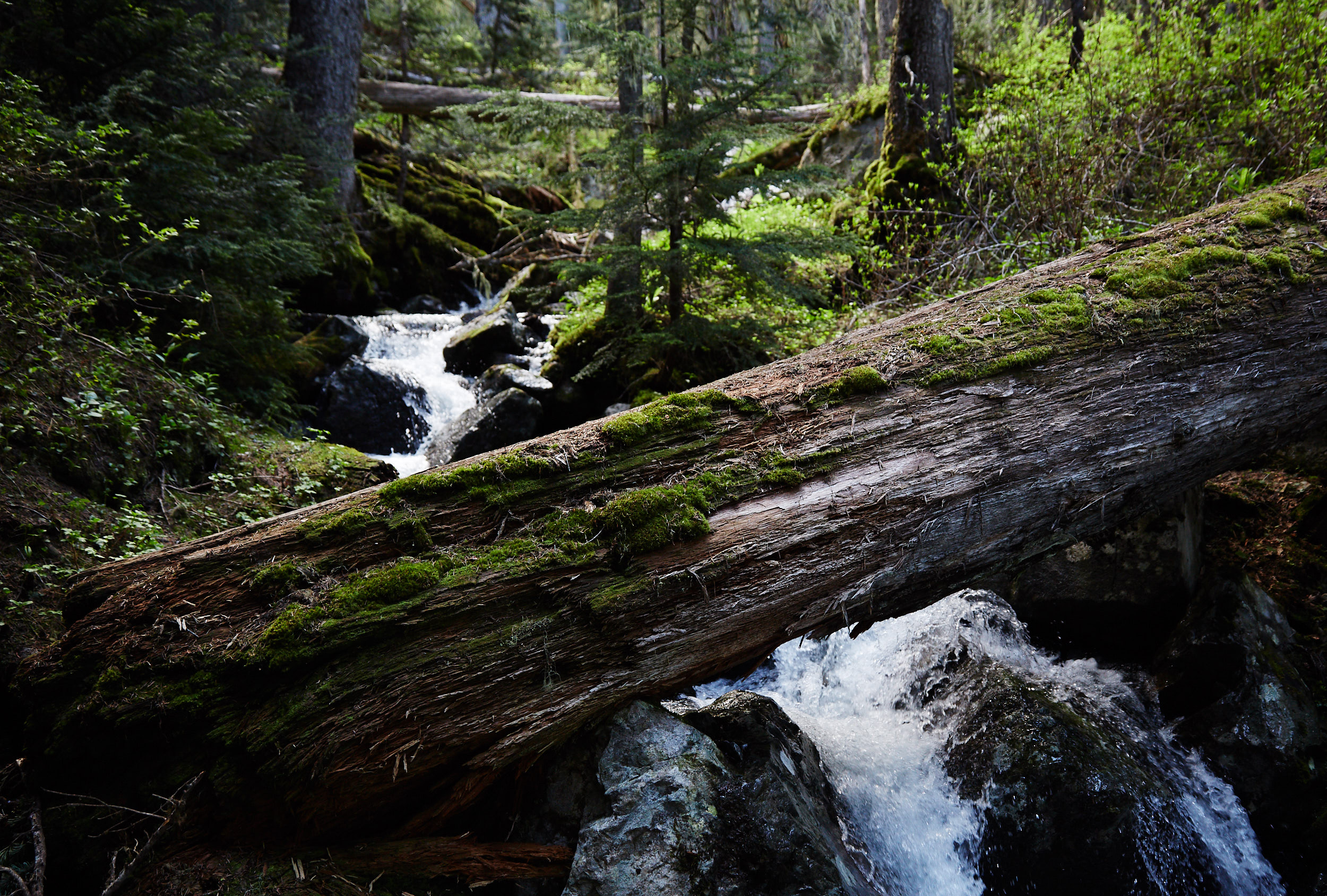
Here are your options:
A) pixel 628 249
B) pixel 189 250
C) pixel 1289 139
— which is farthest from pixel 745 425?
pixel 1289 139

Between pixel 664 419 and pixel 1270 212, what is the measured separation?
13.1 feet

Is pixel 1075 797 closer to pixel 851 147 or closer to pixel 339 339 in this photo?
pixel 339 339

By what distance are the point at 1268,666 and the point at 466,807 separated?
4311 mm

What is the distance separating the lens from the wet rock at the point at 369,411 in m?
7.84

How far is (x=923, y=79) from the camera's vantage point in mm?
8562

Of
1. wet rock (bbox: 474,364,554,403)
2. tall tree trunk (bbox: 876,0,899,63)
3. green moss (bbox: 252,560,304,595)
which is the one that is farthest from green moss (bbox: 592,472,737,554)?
tall tree trunk (bbox: 876,0,899,63)

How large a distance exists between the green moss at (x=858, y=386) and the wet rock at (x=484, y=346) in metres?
7.70

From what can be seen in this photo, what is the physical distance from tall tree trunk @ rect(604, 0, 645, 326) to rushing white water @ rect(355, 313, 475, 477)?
8.63ft

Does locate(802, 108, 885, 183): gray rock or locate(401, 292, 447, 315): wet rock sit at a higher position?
locate(802, 108, 885, 183): gray rock

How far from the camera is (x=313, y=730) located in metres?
2.10

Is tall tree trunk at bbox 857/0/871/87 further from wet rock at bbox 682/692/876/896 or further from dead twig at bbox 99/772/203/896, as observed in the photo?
dead twig at bbox 99/772/203/896

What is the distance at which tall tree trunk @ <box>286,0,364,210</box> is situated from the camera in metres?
9.54

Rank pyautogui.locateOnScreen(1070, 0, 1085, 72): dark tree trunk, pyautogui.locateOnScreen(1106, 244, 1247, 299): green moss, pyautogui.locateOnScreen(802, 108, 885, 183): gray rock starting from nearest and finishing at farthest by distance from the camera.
Answer: 1. pyautogui.locateOnScreen(1106, 244, 1247, 299): green moss
2. pyautogui.locateOnScreen(1070, 0, 1085, 72): dark tree trunk
3. pyautogui.locateOnScreen(802, 108, 885, 183): gray rock

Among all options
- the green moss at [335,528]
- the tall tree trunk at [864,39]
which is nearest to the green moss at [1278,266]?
the green moss at [335,528]
